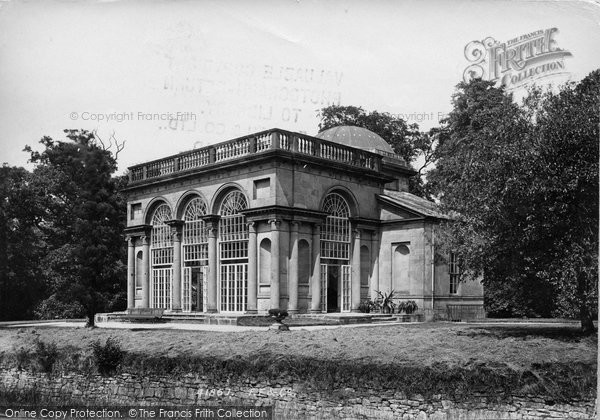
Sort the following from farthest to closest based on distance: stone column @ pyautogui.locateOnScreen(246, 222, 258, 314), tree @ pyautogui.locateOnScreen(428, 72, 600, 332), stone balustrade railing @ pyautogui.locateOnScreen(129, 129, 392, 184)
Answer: stone balustrade railing @ pyautogui.locateOnScreen(129, 129, 392, 184) < stone column @ pyautogui.locateOnScreen(246, 222, 258, 314) < tree @ pyautogui.locateOnScreen(428, 72, 600, 332)

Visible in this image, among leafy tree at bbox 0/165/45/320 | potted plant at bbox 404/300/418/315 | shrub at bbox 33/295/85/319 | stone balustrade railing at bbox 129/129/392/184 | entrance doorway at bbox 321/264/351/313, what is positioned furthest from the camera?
shrub at bbox 33/295/85/319

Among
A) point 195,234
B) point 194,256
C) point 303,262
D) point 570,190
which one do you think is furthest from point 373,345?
point 195,234

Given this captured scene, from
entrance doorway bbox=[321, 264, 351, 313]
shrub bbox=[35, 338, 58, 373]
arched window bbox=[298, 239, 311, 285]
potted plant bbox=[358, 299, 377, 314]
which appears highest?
arched window bbox=[298, 239, 311, 285]

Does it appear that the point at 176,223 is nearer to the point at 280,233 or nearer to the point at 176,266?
the point at 176,266

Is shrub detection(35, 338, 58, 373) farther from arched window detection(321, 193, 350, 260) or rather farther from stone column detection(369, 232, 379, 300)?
stone column detection(369, 232, 379, 300)

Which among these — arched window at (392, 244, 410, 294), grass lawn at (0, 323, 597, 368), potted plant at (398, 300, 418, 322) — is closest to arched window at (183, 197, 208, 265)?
arched window at (392, 244, 410, 294)

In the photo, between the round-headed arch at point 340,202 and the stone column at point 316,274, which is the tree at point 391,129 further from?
the stone column at point 316,274

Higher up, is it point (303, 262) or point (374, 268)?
point (303, 262)

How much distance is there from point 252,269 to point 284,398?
12415 millimetres

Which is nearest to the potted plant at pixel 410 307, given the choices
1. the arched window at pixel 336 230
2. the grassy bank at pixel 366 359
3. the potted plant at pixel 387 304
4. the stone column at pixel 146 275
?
the potted plant at pixel 387 304

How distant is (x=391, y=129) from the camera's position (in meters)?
40.8

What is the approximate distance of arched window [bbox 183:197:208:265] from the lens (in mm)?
27594

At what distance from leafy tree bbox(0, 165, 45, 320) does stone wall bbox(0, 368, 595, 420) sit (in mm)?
13866

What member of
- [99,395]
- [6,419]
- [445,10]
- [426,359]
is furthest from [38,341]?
[445,10]
